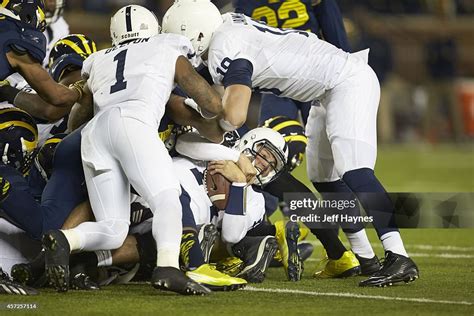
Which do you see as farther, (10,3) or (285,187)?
(285,187)

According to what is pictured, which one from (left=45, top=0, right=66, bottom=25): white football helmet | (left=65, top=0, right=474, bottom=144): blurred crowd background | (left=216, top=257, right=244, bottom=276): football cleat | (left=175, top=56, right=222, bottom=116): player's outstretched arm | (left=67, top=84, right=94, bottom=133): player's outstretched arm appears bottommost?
(left=65, top=0, right=474, bottom=144): blurred crowd background

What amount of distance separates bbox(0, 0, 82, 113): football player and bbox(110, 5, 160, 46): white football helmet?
435 millimetres

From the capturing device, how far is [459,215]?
Result: 7.37 metres

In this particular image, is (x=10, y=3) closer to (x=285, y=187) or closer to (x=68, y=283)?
(x=68, y=283)

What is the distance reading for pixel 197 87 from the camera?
5.14 meters

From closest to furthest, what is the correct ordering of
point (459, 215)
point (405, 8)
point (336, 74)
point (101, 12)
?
point (336, 74)
point (459, 215)
point (101, 12)
point (405, 8)

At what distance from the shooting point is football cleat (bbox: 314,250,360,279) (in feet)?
19.4

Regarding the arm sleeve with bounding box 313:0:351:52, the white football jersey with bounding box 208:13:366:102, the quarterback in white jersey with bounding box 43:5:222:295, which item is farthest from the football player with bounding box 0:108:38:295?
the arm sleeve with bounding box 313:0:351:52

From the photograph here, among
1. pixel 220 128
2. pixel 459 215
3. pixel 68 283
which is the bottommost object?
pixel 459 215

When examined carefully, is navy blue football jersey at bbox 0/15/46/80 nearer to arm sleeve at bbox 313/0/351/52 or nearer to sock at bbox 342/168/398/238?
sock at bbox 342/168/398/238

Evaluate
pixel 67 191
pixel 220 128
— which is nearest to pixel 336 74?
pixel 220 128

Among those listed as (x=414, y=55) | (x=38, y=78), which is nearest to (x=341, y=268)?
(x=38, y=78)

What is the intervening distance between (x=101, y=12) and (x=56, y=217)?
12609 millimetres

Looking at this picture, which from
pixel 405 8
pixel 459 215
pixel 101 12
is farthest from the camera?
pixel 405 8
